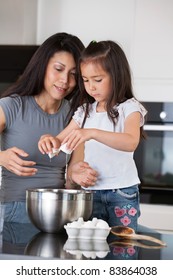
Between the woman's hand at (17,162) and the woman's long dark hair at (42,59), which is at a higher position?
the woman's long dark hair at (42,59)

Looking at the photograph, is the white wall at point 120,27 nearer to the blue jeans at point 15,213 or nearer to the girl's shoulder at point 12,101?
the girl's shoulder at point 12,101

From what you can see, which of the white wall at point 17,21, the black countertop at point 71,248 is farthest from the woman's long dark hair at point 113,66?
the white wall at point 17,21

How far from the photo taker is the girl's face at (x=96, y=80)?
1.89 meters

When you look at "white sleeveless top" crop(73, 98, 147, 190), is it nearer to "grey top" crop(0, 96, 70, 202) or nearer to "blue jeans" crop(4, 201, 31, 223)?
"grey top" crop(0, 96, 70, 202)

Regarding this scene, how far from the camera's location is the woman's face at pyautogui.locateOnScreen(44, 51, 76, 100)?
77.2 inches

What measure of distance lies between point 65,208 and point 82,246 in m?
0.18

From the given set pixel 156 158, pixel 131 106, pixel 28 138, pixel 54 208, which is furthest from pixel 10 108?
pixel 156 158

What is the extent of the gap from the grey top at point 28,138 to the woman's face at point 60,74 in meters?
0.12

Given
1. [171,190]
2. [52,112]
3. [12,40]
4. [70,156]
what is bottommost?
[171,190]

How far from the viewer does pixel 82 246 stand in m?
1.32

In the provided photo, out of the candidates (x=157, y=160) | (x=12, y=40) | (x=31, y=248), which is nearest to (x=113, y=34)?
(x=12, y=40)

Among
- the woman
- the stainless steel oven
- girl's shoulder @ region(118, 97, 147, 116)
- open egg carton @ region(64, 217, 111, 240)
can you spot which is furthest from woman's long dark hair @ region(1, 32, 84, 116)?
the stainless steel oven

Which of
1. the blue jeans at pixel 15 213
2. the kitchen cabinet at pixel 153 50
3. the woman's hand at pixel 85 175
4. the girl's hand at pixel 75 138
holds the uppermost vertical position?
the kitchen cabinet at pixel 153 50
